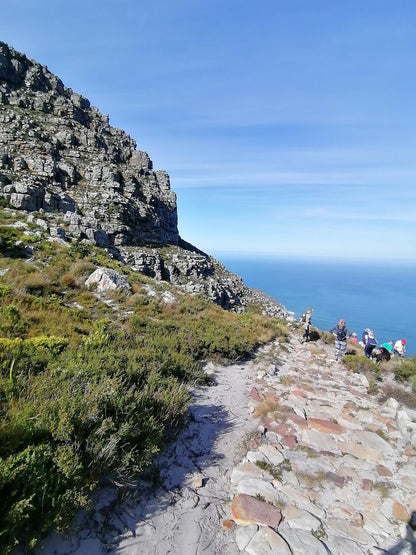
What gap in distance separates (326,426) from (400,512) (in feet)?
7.24

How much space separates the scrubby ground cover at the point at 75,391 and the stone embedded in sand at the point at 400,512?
11.3 feet

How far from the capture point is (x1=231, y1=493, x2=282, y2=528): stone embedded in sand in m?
3.58

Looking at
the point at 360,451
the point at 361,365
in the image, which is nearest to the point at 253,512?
the point at 360,451

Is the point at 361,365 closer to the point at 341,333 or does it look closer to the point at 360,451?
the point at 341,333

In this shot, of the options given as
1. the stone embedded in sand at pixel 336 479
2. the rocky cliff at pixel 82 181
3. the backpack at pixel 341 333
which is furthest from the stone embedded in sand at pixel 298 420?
the rocky cliff at pixel 82 181

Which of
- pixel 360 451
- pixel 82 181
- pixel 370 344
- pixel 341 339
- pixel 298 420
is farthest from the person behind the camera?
pixel 82 181

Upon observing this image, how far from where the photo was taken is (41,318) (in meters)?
7.74

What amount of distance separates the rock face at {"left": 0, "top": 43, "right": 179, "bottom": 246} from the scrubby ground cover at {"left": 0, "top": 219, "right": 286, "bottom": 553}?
15.3 meters

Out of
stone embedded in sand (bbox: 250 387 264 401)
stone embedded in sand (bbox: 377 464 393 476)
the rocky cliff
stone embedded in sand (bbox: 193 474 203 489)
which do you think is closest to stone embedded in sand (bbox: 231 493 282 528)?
stone embedded in sand (bbox: 193 474 203 489)

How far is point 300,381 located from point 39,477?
767cm

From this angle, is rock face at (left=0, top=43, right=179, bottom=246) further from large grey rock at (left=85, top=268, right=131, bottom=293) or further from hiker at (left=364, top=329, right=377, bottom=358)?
hiker at (left=364, top=329, right=377, bottom=358)

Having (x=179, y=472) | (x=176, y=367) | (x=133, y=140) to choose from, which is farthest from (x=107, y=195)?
(x=179, y=472)

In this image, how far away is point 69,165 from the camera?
132ft

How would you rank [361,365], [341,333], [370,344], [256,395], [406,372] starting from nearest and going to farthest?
1. [256,395]
2. [406,372]
3. [361,365]
4. [341,333]
5. [370,344]
